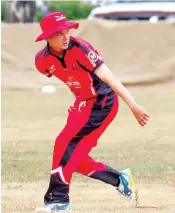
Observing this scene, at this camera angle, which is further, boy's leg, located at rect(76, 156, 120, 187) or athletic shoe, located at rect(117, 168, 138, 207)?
athletic shoe, located at rect(117, 168, 138, 207)

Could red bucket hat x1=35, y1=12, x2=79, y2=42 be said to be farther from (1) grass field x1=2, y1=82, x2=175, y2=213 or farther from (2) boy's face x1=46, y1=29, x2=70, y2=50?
(1) grass field x1=2, y1=82, x2=175, y2=213

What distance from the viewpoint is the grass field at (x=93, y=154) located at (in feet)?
23.9

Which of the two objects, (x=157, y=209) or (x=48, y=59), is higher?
(x=48, y=59)

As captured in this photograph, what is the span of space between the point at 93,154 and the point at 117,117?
3651 mm

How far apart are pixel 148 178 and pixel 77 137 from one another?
207cm

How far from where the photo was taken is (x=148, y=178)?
332 inches

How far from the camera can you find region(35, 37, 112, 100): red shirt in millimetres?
6309

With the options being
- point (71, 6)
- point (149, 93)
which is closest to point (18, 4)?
point (149, 93)

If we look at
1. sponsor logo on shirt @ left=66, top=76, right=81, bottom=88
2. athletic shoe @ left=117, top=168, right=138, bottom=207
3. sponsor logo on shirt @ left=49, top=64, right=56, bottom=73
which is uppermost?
sponsor logo on shirt @ left=49, top=64, right=56, bottom=73

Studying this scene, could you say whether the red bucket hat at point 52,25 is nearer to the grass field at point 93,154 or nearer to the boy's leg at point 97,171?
the boy's leg at point 97,171

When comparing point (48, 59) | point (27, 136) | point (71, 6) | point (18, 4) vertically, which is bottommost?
point (71, 6)

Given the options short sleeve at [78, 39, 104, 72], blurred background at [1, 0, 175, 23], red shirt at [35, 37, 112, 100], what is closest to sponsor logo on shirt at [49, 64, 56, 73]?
red shirt at [35, 37, 112, 100]

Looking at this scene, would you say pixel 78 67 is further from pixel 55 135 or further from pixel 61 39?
pixel 55 135

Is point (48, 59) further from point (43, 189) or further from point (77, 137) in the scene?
point (43, 189)
